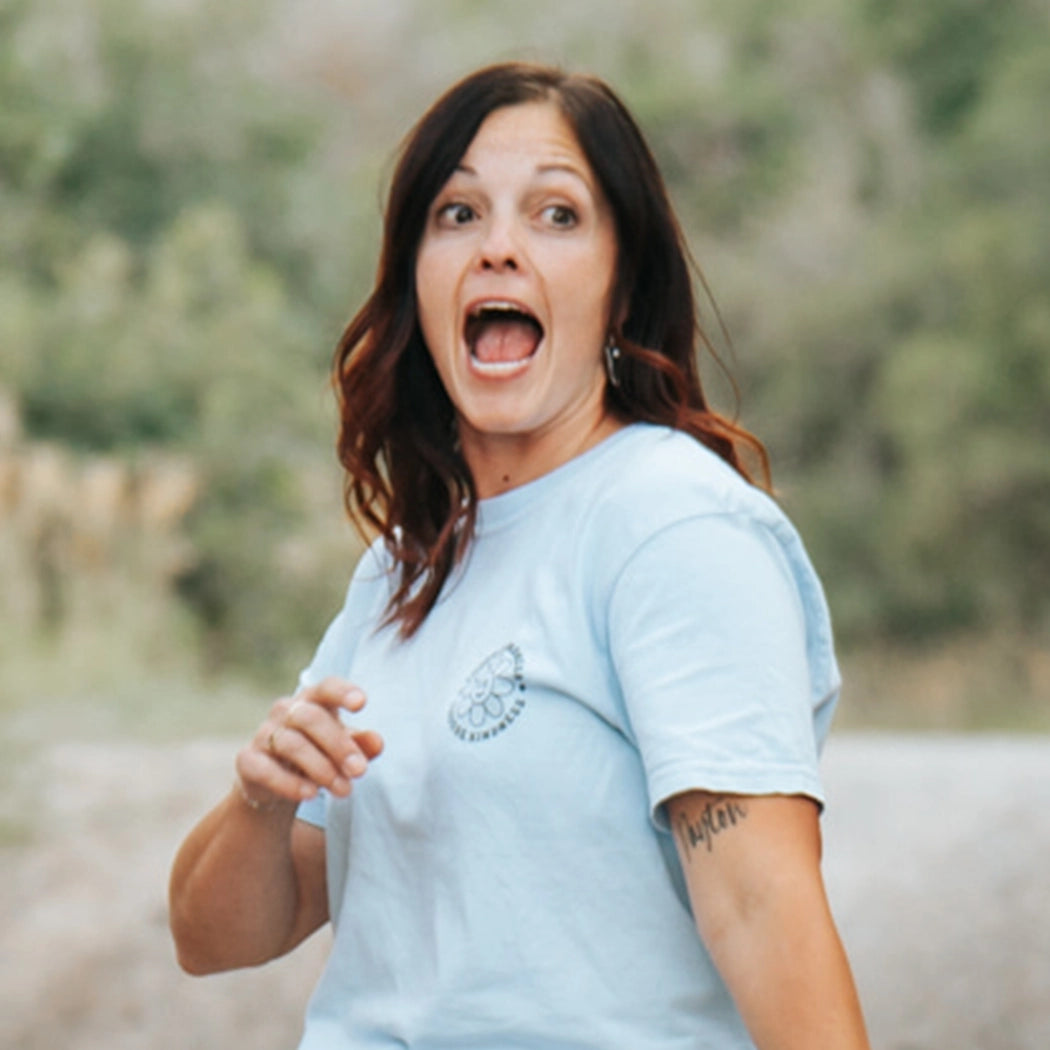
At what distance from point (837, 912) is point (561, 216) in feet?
8.78

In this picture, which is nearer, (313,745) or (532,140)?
(313,745)

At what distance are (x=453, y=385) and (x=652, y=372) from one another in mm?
185

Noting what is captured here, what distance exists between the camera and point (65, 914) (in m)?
4.36

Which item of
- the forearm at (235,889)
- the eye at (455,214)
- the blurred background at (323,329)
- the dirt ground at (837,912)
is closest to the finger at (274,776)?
the forearm at (235,889)

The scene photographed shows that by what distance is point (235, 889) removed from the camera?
180 centimetres

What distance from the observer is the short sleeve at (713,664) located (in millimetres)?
1396

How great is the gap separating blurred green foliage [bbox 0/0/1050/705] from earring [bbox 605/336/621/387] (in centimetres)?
657

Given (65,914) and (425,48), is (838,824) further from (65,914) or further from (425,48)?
(425,48)

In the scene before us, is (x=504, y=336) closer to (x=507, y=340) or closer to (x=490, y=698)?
(x=507, y=340)

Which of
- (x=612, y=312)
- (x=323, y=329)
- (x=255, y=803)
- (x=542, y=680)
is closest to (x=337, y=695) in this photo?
(x=542, y=680)

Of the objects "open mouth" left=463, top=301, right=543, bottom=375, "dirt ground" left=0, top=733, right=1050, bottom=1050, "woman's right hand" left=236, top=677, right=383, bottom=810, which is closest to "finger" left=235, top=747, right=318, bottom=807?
"woman's right hand" left=236, top=677, right=383, bottom=810

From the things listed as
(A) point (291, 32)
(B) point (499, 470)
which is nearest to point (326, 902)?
(B) point (499, 470)

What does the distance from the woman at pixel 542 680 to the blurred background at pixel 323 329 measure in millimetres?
2531

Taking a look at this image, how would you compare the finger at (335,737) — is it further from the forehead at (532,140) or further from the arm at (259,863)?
the forehead at (532,140)
